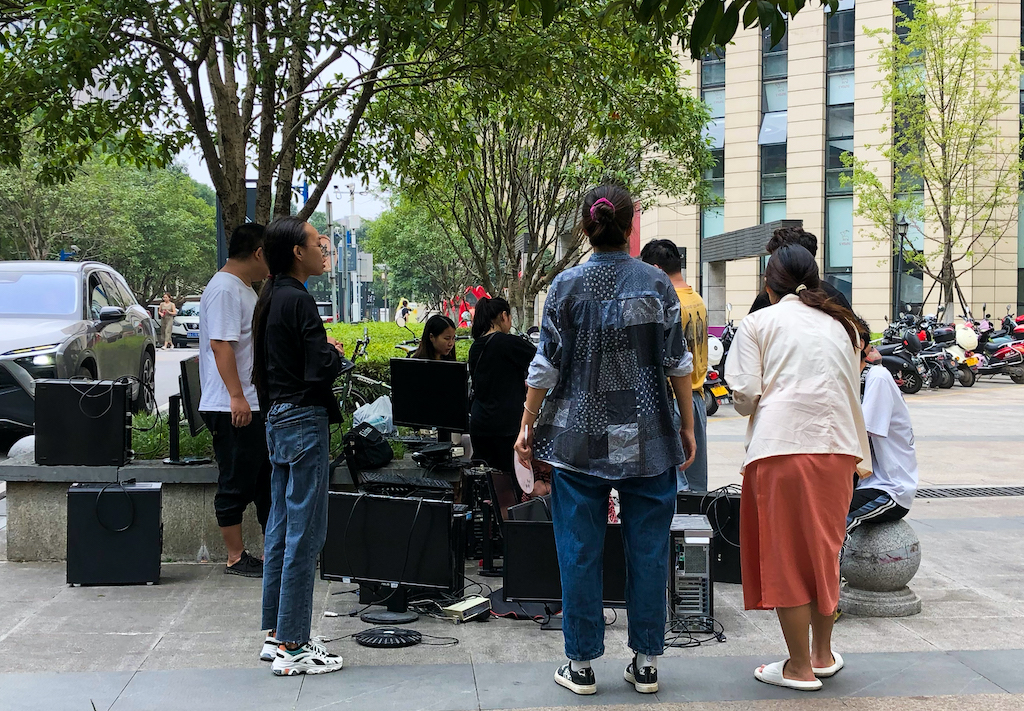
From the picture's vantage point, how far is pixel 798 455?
407 cm

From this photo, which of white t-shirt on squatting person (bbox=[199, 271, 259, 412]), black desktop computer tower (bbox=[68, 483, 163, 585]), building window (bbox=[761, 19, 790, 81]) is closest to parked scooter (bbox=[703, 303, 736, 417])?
white t-shirt on squatting person (bbox=[199, 271, 259, 412])

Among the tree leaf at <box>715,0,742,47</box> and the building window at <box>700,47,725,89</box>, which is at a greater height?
the building window at <box>700,47,725,89</box>

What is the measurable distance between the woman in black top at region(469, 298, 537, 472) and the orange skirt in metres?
2.25

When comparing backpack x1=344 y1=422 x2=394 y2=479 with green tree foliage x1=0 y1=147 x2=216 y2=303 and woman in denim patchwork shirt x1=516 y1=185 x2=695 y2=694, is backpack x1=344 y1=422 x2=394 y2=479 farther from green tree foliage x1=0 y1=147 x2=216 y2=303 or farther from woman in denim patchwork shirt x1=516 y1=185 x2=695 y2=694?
green tree foliage x1=0 y1=147 x2=216 y2=303

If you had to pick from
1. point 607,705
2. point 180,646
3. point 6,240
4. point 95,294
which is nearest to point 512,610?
point 607,705

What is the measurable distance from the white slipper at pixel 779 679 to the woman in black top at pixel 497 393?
2276mm

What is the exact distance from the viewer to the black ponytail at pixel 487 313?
6.31 meters

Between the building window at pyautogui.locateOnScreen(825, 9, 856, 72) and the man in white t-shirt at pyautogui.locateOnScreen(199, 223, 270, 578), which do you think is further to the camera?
the building window at pyautogui.locateOnScreen(825, 9, 856, 72)

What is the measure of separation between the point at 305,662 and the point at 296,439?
3.19ft

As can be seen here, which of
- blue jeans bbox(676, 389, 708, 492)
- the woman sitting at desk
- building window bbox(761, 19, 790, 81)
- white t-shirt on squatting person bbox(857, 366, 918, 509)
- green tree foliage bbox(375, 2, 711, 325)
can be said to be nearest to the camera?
white t-shirt on squatting person bbox(857, 366, 918, 509)

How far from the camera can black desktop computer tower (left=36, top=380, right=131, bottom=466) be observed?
6148mm

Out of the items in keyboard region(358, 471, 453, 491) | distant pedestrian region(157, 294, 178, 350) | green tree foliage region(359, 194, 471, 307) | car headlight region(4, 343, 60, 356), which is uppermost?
green tree foliage region(359, 194, 471, 307)

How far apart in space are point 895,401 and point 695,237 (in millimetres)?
38468

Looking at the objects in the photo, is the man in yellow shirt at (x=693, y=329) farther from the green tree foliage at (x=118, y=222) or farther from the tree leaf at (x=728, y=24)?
the green tree foliage at (x=118, y=222)
